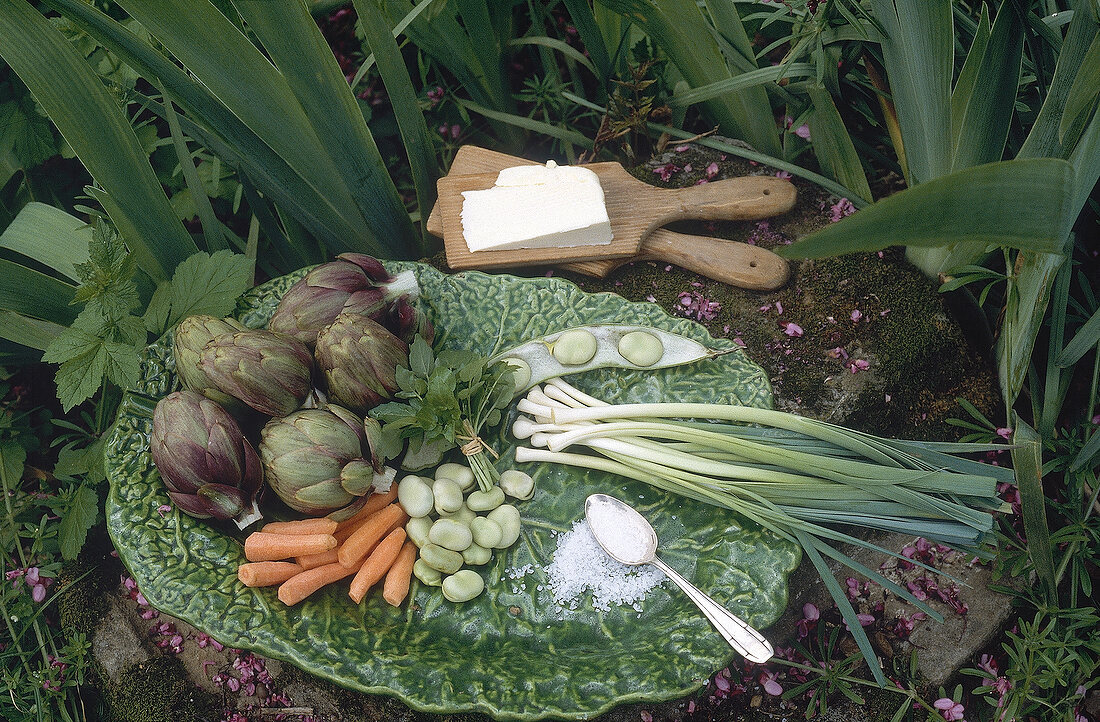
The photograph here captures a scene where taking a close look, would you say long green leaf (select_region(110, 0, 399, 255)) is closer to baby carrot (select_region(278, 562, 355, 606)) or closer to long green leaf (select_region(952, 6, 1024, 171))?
baby carrot (select_region(278, 562, 355, 606))

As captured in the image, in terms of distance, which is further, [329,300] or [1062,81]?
[329,300]

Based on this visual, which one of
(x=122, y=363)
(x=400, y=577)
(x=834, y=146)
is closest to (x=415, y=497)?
(x=400, y=577)

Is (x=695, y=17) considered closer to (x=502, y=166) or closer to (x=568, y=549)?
(x=502, y=166)

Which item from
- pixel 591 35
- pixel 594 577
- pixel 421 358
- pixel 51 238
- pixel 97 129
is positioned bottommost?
pixel 594 577

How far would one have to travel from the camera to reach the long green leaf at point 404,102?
6.01ft

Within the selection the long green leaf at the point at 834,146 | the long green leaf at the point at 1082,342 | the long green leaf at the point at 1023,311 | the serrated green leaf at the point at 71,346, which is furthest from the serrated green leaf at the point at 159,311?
the long green leaf at the point at 1082,342

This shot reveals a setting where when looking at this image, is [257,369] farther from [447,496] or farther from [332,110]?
[332,110]

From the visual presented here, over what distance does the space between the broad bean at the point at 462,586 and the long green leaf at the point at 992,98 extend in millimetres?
1469

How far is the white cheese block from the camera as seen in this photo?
202 cm

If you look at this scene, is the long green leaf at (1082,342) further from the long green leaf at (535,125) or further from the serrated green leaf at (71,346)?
the serrated green leaf at (71,346)

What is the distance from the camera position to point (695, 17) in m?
1.90

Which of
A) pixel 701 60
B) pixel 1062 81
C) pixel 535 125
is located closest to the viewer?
pixel 1062 81

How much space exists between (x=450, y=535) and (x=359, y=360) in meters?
0.43

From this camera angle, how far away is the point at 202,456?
1489 millimetres
